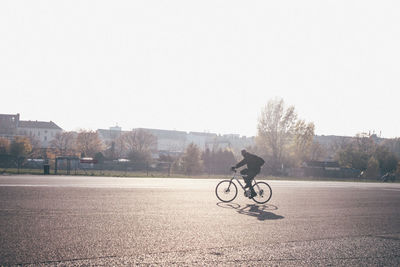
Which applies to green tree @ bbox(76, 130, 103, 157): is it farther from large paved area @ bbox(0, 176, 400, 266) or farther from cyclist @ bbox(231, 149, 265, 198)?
large paved area @ bbox(0, 176, 400, 266)

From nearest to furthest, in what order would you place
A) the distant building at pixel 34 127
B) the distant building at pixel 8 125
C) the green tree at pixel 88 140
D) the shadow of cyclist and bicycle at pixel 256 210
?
1. the shadow of cyclist and bicycle at pixel 256 210
2. the green tree at pixel 88 140
3. the distant building at pixel 8 125
4. the distant building at pixel 34 127

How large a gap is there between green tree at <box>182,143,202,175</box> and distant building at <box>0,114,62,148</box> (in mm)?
84709

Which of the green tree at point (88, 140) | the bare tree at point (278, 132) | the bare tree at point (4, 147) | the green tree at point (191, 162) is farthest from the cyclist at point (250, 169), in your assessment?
the green tree at point (88, 140)

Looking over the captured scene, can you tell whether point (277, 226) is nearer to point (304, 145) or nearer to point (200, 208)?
point (200, 208)

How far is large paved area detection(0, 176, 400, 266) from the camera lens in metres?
5.45

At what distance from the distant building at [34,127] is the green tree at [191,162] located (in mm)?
84709

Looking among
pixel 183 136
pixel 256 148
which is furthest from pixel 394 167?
pixel 183 136

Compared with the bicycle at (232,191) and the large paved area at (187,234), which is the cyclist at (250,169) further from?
the large paved area at (187,234)

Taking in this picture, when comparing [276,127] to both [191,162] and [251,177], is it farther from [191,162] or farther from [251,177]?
[251,177]

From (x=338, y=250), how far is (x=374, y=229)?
2.63 meters

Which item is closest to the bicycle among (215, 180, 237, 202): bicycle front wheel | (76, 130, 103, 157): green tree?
(215, 180, 237, 202): bicycle front wheel

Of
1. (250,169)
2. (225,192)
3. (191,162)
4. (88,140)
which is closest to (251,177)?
(250,169)

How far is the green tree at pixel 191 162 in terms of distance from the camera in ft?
139

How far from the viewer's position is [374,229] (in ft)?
26.9
